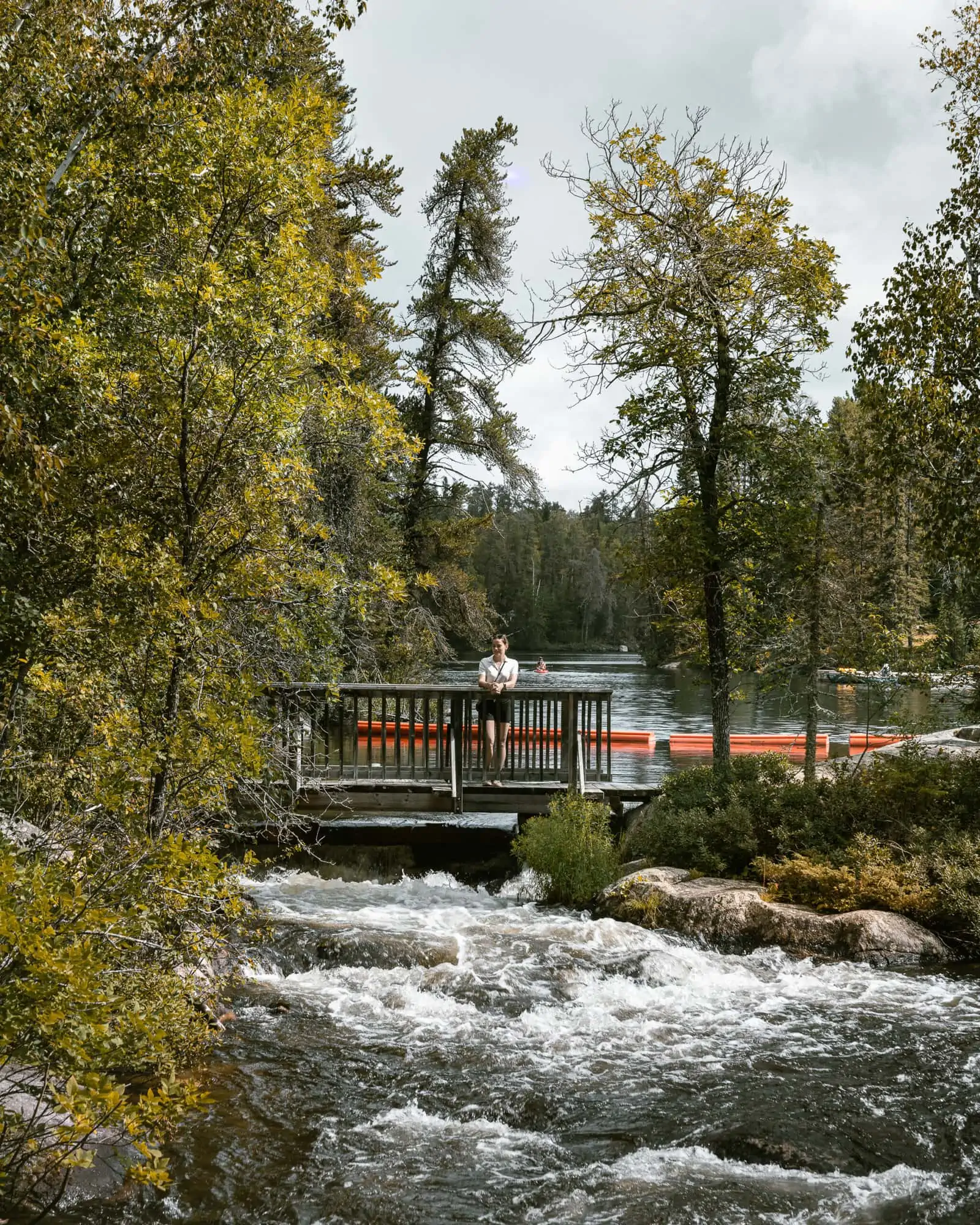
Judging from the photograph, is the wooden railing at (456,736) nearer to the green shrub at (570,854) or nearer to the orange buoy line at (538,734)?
the orange buoy line at (538,734)

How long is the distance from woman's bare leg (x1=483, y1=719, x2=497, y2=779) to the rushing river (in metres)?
3.25

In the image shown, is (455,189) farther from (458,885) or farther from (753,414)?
(458,885)

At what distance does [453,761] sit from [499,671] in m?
1.33

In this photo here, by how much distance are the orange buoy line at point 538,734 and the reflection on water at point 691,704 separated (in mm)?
304

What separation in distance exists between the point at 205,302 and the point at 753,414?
8090 millimetres

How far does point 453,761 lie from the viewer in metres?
12.6

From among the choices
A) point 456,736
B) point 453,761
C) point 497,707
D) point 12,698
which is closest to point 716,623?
point 497,707

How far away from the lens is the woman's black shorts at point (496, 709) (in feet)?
42.0

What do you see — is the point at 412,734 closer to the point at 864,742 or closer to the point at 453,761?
the point at 453,761

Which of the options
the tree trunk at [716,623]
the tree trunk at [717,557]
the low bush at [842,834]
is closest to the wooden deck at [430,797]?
the low bush at [842,834]

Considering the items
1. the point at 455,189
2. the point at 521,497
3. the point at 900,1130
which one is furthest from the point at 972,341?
the point at 455,189

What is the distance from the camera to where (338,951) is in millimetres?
9094

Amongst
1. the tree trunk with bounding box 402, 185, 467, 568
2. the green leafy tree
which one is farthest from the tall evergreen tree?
the green leafy tree

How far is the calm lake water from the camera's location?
5.09 m
